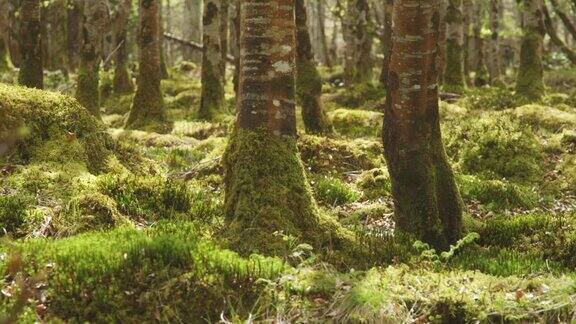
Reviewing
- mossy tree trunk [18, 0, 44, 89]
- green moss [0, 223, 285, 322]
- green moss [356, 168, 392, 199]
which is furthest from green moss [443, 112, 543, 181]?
mossy tree trunk [18, 0, 44, 89]

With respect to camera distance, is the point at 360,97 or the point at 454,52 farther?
the point at 454,52

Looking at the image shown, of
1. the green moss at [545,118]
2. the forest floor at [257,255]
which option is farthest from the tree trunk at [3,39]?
the green moss at [545,118]

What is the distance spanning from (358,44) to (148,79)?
10.5m

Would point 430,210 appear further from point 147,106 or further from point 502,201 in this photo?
point 147,106

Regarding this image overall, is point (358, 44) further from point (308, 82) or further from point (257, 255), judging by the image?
point (257, 255)

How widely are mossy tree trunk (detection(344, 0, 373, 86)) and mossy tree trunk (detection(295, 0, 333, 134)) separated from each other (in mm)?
9375

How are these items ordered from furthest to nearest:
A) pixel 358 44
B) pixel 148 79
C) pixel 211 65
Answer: pixel 358 44
pixel 211 65
pixel 148 79

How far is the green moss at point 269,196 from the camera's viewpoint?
6.51 metres

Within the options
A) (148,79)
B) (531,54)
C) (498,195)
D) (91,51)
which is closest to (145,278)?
(498,195)

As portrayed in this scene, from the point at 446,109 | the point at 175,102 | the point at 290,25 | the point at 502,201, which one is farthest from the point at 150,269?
the point at 175,102

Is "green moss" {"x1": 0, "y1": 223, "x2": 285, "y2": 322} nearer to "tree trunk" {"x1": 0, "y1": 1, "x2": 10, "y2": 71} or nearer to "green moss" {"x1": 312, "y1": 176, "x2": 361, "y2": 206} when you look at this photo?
"green moss" {"x1": 312, "y1": 176, "x2": 361, "y2": 206}

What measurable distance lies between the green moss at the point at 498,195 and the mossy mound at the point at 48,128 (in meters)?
6.10

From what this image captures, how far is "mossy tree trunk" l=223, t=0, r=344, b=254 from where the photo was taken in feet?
21.8

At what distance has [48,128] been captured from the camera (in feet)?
31.8
